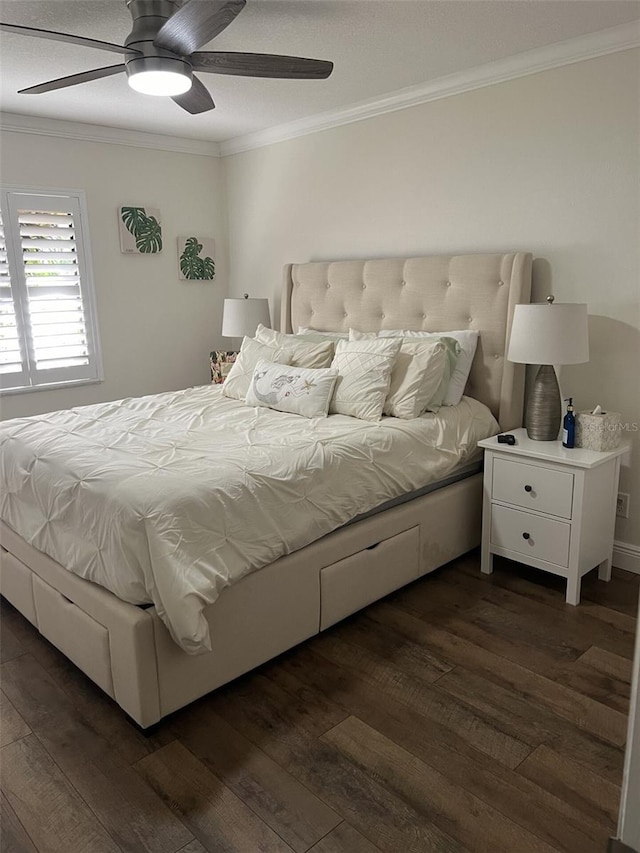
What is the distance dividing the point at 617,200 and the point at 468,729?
232cm

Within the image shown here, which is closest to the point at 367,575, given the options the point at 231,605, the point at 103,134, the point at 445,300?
the point at 231,605

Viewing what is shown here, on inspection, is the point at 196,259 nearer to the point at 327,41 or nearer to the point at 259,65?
the point at 327,41

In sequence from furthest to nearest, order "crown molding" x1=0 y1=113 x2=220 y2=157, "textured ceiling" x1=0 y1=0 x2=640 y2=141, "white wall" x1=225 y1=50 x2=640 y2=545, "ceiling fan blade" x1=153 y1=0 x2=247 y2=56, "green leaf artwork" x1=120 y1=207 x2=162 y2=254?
"green leaf artwork" x1=120 y1=207 x2=162 y2=254 < "crown molding" x1=0 y1=113 x2=220 y2=157 < "white wall" x1=225 y1=50 x2=640 y2=545 < "textured ceiling" x1=0 y1=0 x2=640 y2=141 < "ceiling fan blade" x1=153 y1=0 x2=247 y2=56

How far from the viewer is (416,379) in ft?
9.95

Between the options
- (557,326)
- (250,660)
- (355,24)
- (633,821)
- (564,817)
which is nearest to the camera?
(633,821)

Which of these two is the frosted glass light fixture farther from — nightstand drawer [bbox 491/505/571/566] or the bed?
nightstand drawer [bbox 491/505/571/566]

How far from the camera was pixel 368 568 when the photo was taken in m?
2.64

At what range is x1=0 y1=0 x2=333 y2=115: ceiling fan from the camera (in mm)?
1994

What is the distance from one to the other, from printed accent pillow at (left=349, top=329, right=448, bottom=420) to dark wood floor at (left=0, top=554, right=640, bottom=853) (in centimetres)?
98

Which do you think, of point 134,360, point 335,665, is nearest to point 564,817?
point 335,665

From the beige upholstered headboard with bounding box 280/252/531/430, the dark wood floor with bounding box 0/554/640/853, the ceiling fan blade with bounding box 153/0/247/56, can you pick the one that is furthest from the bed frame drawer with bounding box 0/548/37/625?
the beige upholstered headboard with bounding box 280/252/531/430

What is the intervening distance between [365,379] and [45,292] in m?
2.32

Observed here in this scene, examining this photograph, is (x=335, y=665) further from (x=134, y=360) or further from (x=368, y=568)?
(x=134, y=360)

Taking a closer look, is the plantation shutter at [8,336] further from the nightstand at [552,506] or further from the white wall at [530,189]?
the nightstand at [552,506]
